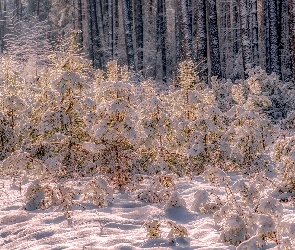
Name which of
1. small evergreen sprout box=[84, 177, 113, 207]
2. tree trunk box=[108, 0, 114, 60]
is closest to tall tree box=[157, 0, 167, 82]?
tree trunk box=[108, 0, 114, 60]

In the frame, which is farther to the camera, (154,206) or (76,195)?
(76,195)

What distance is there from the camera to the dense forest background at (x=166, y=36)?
14.2 metres

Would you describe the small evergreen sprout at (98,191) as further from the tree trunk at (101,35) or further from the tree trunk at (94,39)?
the tree trunk at (94,39)

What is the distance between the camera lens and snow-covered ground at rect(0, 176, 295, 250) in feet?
12.2

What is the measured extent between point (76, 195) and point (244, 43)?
9.05m

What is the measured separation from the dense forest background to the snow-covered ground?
8229mm

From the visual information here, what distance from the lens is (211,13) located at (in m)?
12.6

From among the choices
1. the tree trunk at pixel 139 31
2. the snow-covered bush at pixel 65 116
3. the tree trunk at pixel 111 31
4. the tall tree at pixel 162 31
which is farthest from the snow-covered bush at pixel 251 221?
the tall tree at pixel 162 31

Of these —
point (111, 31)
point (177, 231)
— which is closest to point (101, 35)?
point (111, 31)

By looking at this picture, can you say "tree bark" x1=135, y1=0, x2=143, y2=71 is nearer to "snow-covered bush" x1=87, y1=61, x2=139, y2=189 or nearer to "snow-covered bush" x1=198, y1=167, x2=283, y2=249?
"snow-covered bush" x1=87, y1=61, x2=139, y2=189

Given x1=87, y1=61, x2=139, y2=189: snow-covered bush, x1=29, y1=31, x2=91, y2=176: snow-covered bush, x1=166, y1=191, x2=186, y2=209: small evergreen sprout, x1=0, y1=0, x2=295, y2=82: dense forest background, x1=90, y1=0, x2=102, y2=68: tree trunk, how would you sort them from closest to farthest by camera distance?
x1=166, y1=191, x2=186, y2=209: small evergreen sprout
x1=87, y1=61, x2=139, y2=189: snow-covered bush
x1=29, y1=31, x2=91, y2=176: snow-covered bush
x1=0, y1=0, x2=295, y2=82: dense forest background
x1=90, y1=0, x2=102, y2=68: tree trunk

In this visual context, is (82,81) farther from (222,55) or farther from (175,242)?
(222,55)

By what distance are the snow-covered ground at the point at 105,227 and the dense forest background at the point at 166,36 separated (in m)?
8.23

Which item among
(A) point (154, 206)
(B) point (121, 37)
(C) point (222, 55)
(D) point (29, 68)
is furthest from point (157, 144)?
(B) point (121, 37)
